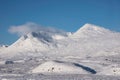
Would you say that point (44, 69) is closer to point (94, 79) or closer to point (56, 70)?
point (56, 70)

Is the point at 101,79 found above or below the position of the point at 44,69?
below

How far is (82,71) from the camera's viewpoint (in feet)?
364

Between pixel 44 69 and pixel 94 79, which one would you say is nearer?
pixel 94 79

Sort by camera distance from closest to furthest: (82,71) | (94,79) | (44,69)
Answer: (94,79) → (82,71) → (44,69)

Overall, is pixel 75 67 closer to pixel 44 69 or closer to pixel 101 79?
pixel 44 69

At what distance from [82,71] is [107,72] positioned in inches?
406

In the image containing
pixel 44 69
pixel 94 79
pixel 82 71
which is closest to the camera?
pixel 94 79

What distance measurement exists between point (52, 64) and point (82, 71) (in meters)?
15.0

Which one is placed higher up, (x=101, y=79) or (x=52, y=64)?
(x=52, y=64)

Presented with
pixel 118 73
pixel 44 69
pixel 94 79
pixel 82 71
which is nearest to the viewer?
pixel 94 79

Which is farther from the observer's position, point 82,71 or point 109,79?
point 82,71

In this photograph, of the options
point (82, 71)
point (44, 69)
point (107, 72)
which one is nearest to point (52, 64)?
point (44, 69)

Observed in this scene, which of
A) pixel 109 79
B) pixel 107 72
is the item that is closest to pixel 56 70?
pixel 107 72

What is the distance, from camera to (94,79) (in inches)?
3031
